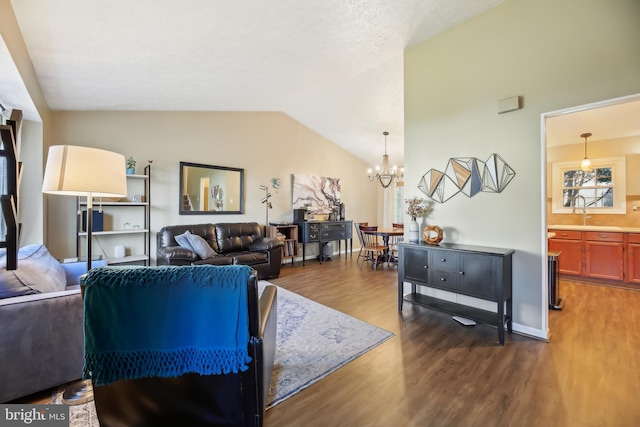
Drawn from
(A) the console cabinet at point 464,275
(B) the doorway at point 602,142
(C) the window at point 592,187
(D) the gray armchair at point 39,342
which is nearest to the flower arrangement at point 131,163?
(D) the gray armchair at point 39,342

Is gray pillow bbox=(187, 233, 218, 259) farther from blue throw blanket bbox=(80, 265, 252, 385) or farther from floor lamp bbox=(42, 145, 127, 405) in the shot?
blue throw blanket bbox=(80, 265, 252, 385)

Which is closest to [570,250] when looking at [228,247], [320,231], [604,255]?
[604,255]

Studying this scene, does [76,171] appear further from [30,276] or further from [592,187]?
[592,187]

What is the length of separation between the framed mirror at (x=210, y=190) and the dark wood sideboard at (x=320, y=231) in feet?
4.49

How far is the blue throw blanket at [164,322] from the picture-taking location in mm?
1144

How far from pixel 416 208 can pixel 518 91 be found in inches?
60.5

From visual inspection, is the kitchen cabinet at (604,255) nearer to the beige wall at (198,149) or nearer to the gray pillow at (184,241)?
the beige wall at (198,149)

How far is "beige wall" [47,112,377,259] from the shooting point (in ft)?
12.1

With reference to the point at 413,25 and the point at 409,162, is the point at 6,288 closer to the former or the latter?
the point at 409,162

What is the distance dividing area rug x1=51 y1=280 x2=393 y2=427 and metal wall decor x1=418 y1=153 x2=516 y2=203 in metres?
1.76

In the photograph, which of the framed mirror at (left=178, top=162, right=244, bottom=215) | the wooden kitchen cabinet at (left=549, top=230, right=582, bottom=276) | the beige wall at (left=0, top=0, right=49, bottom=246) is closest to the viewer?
the beige wall at (left=0, top=0, right=49, bottom=246)

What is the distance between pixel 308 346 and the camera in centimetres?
236

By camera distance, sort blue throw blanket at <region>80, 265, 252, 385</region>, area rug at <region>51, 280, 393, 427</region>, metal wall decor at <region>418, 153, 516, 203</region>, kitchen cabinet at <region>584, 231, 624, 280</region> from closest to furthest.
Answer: blue throw blanket at <region>80, 265, 252, 385</region>
area rug at <region>51, 280, 393, 427</region>
metal wall decor at <region>418, 153, 516, 203</region>
kitchen cabinet at <region>584, 231, 624, 280</region>

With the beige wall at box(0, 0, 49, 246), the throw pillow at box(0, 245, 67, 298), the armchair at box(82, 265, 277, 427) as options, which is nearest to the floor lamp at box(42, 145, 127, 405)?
the throw pillow at box(0, 245, 67, 298)
